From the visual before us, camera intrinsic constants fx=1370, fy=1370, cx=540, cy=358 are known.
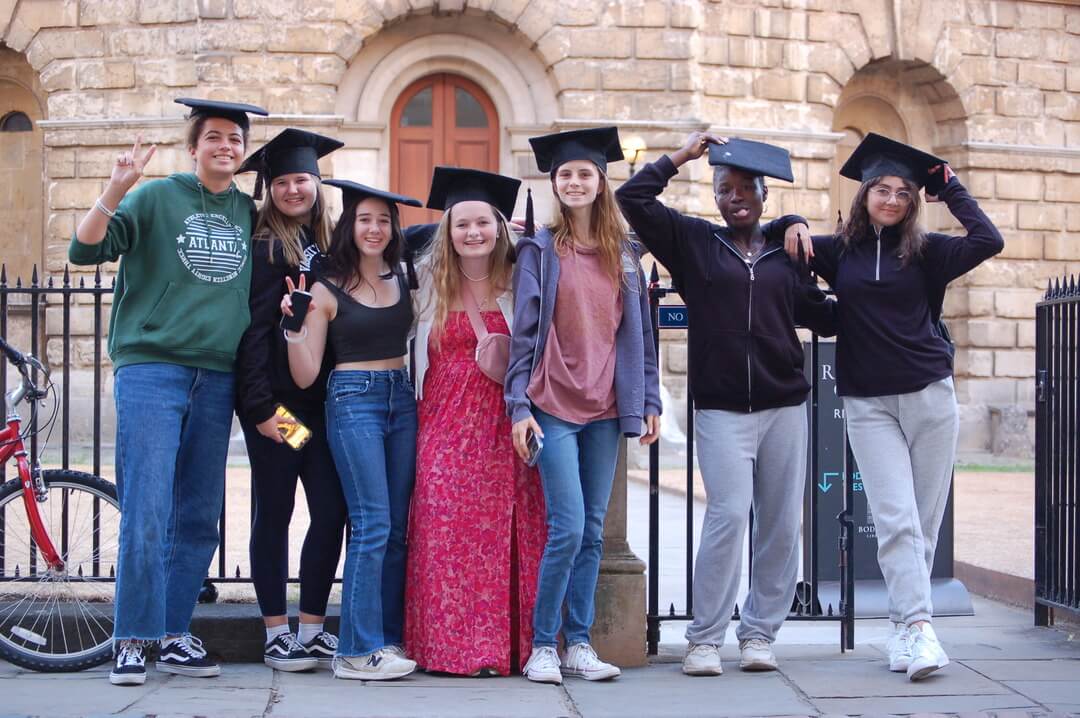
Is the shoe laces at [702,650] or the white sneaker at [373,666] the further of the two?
the shoe laces at [702,650]

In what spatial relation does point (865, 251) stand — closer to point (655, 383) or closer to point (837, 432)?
point (655, 383)

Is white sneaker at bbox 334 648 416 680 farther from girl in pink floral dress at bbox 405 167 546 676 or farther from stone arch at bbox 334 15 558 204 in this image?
stone arch at bbox 334 15 558 204

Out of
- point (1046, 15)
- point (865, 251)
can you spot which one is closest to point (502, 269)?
point (865, 251)

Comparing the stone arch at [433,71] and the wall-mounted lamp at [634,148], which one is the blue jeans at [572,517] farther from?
the stone arch at [433,71]

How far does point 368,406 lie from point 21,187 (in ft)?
47.8

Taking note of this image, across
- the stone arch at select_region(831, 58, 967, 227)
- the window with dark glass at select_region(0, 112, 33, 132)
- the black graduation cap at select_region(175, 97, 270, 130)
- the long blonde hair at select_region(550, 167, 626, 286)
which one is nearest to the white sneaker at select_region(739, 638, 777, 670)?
the long blonde hair at select_region(550, 167, 626, 286)

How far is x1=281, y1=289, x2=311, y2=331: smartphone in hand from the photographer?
5359mm

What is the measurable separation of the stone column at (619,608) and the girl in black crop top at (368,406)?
859 millimetres

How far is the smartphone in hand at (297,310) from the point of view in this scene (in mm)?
5359

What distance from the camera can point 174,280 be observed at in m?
5.35

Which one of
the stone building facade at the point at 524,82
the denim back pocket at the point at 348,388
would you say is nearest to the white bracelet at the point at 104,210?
the denim back pocket at the point at 348,388

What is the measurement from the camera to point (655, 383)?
5.68 meters

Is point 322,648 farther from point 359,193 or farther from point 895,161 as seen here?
point 895,161

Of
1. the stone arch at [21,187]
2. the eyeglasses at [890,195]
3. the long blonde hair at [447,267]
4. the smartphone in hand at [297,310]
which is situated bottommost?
the smartphone in hand at [297,310]
